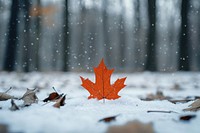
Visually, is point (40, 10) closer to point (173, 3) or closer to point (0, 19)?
point (0, 19)

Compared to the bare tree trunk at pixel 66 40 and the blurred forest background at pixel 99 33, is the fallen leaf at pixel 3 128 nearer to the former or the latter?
the blurred forest background at pixel 99 33

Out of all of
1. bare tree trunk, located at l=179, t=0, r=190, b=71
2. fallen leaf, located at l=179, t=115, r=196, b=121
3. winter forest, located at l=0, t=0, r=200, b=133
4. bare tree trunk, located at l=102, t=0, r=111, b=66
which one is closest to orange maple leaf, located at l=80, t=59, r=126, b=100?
fallen leaf, located at l=179, t=115, r=196, b=121

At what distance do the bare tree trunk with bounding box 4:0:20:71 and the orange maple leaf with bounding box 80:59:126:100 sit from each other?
28.3 feet

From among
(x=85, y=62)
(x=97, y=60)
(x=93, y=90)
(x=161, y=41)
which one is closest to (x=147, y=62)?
(x=161, y=41)

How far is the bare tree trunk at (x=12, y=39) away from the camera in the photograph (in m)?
9.04

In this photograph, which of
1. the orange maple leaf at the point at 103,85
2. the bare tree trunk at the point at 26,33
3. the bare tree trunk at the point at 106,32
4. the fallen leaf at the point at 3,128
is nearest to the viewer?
the fallen leaf at the point at 3,128

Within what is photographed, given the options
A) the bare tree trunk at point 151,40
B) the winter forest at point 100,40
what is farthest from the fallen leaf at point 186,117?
the bare tree trunk at point 151,40

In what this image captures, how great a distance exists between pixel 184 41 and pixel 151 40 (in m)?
1.41

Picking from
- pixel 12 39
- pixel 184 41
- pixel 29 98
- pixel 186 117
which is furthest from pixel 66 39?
pixel 186 117

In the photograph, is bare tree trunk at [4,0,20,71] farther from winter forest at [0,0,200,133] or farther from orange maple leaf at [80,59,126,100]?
orange maple leaf at [80,59,126,100]

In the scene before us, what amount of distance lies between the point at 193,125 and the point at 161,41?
1212 centimetres

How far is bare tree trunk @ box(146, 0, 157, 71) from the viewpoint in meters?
9.80

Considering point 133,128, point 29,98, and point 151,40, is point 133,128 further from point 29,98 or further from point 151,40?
point 151,40

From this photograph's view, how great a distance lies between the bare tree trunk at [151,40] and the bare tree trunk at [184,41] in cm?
116
